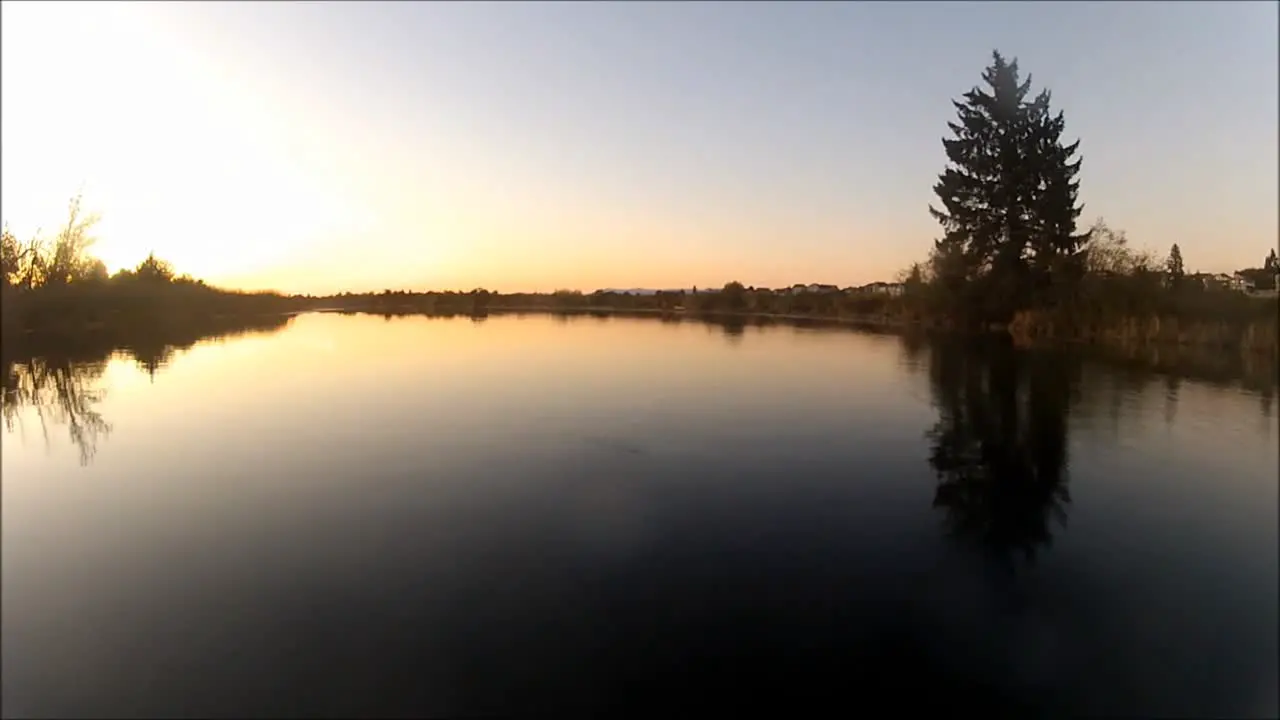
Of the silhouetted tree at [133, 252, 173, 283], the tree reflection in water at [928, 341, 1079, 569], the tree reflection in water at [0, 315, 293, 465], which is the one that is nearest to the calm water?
the tree reflection in water at [928, 341, 1079, 569]

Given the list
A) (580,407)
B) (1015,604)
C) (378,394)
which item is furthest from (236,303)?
(1015,604)

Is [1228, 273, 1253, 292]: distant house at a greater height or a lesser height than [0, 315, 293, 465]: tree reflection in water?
greater

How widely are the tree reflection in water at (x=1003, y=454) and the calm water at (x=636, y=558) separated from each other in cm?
8

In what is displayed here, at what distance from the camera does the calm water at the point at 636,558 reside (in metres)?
4.97

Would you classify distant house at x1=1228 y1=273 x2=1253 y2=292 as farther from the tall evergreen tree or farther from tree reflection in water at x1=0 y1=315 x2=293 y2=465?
tree reflection in water at x1=0 y1=315 x2=293 y2=465

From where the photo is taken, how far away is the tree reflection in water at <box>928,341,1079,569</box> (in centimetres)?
802

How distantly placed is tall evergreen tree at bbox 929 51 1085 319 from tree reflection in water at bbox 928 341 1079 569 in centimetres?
1436

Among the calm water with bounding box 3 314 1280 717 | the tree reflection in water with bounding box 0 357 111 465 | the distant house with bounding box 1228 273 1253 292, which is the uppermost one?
the distant house with bounding box 1228 273 1253 292

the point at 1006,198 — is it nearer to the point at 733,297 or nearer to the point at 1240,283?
the point at 1240,283

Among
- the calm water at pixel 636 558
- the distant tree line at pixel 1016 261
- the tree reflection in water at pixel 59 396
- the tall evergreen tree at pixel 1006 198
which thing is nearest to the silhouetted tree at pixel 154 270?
the distant tree line at pixel 1016 261

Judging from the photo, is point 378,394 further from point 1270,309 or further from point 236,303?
point 236,303

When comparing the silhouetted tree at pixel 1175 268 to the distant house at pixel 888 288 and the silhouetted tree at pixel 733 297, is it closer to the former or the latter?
the distant house at pixel 888 288

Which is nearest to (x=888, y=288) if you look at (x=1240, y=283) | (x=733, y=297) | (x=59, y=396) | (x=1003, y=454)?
(x=733, y=297)

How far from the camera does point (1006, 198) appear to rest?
3438 centimetres
